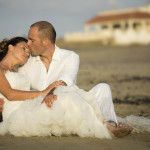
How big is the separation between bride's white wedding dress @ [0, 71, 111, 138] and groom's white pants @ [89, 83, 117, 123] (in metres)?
0.15

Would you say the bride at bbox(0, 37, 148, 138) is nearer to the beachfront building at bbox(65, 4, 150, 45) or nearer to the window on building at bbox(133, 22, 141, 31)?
the beachfront building at bbox(65, 4, 150, 45)

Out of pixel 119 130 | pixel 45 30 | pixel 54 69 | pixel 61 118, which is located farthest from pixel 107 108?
pixel 45 30

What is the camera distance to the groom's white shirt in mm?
5387

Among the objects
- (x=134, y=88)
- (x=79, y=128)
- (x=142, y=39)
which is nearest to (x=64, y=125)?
(x=79, y=128)

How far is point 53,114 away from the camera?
174 inches

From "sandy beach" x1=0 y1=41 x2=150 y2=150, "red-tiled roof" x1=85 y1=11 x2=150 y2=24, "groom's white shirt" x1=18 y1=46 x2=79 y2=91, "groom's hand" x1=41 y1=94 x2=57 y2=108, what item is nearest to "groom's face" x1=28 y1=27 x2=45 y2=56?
"groom's white shirt" x1=18 y1=46 x2=79 y2=91

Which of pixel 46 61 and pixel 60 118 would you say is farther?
pixel 46 61

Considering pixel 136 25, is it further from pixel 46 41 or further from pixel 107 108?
pixel 107 108

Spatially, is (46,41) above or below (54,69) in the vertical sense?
above

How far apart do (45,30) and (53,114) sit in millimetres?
1592

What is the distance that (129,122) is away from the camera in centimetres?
551

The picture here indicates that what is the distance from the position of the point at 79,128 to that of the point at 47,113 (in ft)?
1.49

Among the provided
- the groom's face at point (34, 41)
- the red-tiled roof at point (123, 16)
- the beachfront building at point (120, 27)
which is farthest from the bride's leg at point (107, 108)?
the red-tiled roof at point (123, 16)

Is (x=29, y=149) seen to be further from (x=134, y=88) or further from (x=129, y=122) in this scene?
(x=134, y=88)
